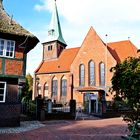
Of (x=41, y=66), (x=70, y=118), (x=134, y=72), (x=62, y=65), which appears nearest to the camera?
(x=134, y=72)

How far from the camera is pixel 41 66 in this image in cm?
5375

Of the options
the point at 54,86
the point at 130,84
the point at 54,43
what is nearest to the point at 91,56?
the point at 54,86

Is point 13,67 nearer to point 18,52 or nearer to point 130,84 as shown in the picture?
point 18,52

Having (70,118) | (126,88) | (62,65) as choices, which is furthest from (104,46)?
(126,88)

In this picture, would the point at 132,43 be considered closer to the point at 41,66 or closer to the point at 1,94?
the point at 41,66

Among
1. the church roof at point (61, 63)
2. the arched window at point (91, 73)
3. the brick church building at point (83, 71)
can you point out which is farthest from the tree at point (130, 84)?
the church roof at point (61, 63)

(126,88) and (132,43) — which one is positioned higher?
(132,43)

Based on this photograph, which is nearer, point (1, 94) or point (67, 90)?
point (1, 94)

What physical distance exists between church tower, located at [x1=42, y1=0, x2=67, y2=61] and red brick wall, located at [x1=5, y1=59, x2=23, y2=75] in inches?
1401

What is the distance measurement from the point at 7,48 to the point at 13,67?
4.96 ft

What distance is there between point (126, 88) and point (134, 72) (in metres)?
0.67

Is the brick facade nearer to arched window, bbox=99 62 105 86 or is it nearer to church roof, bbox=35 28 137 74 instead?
church roof, bbox=35 28 137 74

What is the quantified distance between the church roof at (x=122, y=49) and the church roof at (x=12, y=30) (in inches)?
1031

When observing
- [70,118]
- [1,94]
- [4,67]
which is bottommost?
[70,118]
